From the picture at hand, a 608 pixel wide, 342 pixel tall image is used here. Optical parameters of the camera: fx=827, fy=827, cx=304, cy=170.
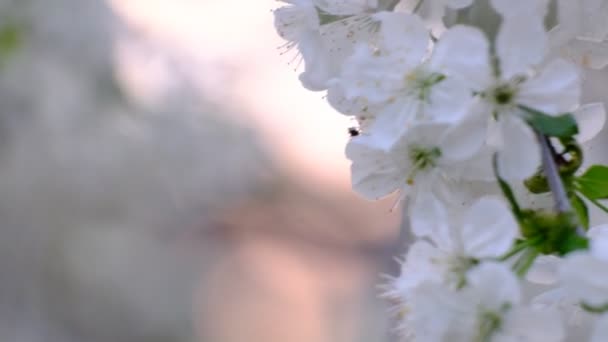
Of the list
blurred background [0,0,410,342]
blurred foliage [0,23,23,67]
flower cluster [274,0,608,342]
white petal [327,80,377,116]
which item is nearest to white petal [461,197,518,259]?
flower cluster [274,0,608,342]

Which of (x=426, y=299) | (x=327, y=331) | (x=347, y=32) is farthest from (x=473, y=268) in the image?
(x=327, y=331)

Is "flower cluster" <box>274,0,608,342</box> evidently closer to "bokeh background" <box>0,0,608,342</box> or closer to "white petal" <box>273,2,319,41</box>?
"white petal" <box>273,2,319,41</box>

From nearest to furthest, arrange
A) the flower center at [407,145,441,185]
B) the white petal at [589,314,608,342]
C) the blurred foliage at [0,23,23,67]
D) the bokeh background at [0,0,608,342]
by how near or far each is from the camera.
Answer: the white petal at [589,314,608,342] < the flower center at [407,145,441,185] < the blurred foliage at [0,23,23,67] < the bokeh background at [0,0,608,342]

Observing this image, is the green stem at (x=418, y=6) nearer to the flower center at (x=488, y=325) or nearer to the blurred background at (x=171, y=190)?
the flower center at (x=488, y=325)

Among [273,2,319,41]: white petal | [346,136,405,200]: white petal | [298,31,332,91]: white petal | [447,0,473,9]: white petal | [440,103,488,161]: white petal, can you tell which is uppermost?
[273,2,319,41]: white petal

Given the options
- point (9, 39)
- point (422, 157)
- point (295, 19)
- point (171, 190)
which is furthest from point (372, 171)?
point (171, 190)

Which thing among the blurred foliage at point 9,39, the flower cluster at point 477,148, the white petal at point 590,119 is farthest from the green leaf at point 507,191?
the blurred foliage at point 9,39

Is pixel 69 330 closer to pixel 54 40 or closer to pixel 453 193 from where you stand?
pixel 54 40
